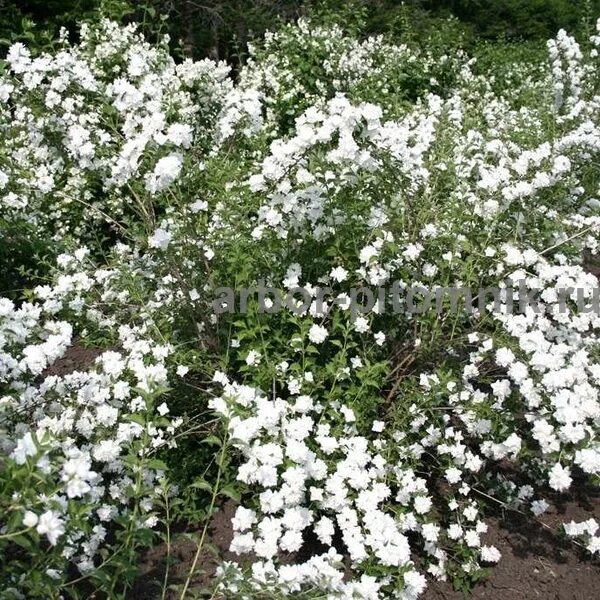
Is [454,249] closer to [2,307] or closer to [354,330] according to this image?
[354,330]

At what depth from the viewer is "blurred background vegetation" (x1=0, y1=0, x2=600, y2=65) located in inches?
277

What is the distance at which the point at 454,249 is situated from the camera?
330 centimetres

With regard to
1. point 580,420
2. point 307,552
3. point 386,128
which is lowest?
point 307,552

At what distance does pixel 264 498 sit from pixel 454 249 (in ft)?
4.97

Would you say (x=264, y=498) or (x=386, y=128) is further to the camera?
(x=386, y=128)

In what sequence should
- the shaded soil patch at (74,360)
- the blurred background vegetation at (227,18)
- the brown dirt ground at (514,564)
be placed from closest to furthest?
the brown dirt ground at (514,564)
the shaded soil patch at (74,360)
the blurred background vegetation at (227,18)

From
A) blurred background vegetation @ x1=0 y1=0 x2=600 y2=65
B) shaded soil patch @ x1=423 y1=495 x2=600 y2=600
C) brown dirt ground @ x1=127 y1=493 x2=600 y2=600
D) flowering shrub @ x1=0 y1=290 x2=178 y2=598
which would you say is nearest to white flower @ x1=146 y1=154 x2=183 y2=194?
flowering shrub @ x1=0 y1=290 x2=178 y2=598

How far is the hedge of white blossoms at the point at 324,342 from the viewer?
2.54 m

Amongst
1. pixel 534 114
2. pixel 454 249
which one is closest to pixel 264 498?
pixel 454 249

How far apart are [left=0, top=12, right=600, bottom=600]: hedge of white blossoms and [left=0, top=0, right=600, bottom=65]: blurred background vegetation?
1.25m

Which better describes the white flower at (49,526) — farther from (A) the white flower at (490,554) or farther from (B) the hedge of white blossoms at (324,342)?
(A) the white flower at (490,554)

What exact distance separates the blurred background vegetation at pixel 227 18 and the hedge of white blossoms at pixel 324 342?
4.09ft

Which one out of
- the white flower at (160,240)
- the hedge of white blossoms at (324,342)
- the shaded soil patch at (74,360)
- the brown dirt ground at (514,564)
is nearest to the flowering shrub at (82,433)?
the hedge of white blossoms at (324,342)

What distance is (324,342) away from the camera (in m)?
3.31
